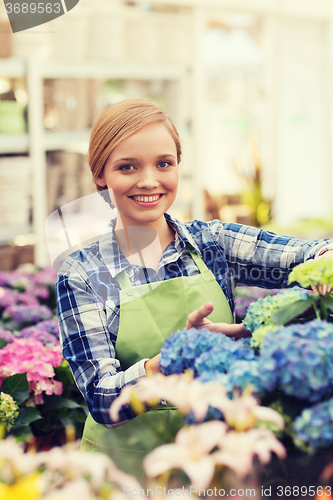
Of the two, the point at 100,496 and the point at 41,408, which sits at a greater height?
the point at 100,496

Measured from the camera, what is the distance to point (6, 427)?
1.15 metres

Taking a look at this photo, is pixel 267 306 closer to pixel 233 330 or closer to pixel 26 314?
pixel 233 330

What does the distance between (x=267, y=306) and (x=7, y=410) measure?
2.45 ft

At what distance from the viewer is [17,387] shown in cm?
124

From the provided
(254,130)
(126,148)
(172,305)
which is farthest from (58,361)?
(254,130)

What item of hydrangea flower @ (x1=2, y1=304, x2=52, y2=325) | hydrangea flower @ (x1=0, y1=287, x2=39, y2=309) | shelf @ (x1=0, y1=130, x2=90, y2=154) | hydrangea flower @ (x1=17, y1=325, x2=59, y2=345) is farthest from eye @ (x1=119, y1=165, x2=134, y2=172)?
shelf @ (x1=0, y1=130, x2=90, y2=154)

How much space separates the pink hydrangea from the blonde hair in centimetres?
55

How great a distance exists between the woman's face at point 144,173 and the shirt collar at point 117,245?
0.28 ft

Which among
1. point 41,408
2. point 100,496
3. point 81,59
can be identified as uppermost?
point 81,59

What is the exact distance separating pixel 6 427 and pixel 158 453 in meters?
0.79

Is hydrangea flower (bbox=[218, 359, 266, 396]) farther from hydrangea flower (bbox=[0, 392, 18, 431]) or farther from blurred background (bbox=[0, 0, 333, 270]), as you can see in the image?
blurred background (bbox=[0, 0, 333, 270])

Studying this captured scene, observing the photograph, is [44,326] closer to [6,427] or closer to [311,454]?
[6,427]

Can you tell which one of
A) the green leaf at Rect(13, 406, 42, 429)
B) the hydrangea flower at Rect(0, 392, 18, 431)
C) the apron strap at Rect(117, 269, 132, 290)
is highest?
the apron strap at Rect(117, 269, 132, 290)

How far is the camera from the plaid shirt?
89 centimetres
